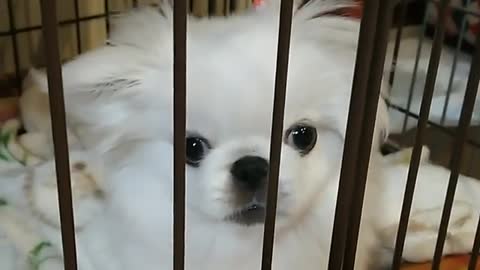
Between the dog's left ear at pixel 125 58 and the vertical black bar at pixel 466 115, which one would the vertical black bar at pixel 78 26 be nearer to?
the dog's left ear at pixel 125 58

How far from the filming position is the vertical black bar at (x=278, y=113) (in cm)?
62

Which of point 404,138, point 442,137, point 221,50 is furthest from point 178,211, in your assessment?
point 442,137

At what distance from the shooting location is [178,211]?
630 mm

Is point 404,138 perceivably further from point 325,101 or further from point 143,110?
point 143,110

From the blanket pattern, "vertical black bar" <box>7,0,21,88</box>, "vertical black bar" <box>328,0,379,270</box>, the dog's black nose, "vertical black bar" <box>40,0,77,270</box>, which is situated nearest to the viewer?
"vertical black bar" <box>40,0,77,270</box>

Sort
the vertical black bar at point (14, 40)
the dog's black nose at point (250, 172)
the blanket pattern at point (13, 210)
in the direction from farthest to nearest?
the vertical black bar at point (14, 40) < the blanket pattern at point (13, 210) < the dog's black nose at point (250, 172)

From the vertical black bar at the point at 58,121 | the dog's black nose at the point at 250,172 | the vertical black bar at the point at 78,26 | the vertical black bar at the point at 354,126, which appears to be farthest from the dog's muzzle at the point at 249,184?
the vertical black bar at the point at 78,26

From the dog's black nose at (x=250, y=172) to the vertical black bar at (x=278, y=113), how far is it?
17 cm

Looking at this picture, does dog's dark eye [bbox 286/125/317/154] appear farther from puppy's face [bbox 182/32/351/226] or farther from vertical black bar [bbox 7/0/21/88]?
vertical black bar [bbox 7/0/21/88]

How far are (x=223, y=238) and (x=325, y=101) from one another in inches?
9.4

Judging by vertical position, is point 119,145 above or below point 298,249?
above

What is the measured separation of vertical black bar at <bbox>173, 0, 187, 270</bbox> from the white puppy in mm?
231

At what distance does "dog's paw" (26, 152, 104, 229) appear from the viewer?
1189 mm

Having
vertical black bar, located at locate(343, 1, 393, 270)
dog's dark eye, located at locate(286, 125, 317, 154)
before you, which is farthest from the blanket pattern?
vertical black bar, located at locate(343, 1, 393, 270)
